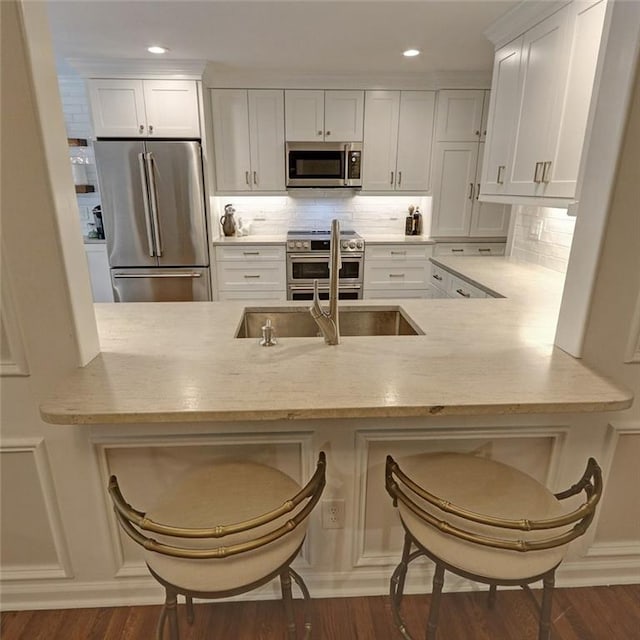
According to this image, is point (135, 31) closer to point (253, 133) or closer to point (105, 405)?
point (253, 133)

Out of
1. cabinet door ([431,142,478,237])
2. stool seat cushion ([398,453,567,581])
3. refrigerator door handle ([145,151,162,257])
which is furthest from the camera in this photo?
cabinet door ([431,142,478,237])

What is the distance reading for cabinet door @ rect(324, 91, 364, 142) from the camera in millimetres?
3973

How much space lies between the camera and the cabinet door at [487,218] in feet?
13.5

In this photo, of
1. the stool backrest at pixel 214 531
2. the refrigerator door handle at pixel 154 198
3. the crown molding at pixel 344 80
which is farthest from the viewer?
the crown molding at pixel 344 80

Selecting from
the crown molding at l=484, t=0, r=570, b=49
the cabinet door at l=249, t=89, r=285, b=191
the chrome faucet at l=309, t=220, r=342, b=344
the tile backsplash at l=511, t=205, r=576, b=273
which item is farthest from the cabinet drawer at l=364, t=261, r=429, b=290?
the chrome faucet at l=309, t=220, r=342, b=344

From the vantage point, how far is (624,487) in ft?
4.81

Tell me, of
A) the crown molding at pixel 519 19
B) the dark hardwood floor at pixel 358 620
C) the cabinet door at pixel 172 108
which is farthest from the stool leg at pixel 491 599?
the cabinet door at pixel 172 108

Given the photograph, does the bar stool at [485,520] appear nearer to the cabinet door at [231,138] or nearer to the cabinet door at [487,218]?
the cabinet door at [487,218]

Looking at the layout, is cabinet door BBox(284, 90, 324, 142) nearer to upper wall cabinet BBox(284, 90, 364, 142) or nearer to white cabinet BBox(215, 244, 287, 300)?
upper wall cabinet BBox(284, 90, 364, 142)

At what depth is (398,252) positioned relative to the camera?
4.14 m

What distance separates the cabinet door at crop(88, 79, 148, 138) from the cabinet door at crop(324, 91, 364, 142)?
1663 millimetres

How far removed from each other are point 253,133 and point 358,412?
367 cm

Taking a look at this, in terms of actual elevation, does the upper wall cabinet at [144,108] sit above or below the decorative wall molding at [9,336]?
above

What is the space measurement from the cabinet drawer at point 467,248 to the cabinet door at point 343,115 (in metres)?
1.34
